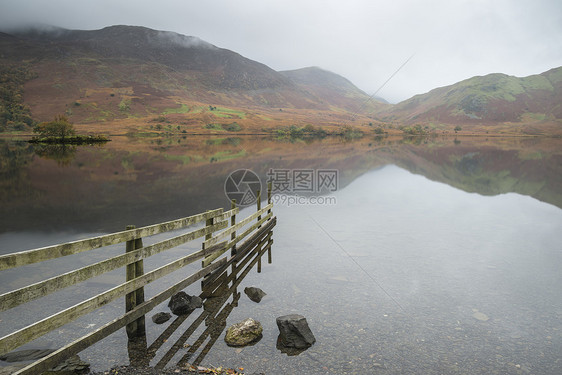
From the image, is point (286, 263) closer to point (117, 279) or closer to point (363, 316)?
point (363, 316)

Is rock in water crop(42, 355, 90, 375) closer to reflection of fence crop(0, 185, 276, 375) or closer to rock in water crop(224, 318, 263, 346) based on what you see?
reflection of fence crop(0, 185, 276, 375)

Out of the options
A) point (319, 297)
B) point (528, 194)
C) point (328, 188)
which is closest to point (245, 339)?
point (319, 297)

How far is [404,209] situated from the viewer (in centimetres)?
2136

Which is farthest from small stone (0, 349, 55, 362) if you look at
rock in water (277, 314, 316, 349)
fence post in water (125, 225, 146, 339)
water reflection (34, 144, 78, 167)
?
water reflection (34, 144, 78, 167)

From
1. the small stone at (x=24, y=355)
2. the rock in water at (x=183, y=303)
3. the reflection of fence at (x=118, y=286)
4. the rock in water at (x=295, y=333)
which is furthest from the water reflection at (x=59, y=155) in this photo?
the rock in water at (x=295, y=333)

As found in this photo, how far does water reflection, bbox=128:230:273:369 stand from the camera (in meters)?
6.49

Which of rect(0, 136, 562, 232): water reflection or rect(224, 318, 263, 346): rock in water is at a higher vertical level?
rect(0, 136, 562, 232): water reflection

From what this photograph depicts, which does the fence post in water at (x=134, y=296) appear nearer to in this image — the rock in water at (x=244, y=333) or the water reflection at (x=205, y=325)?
the water reflection at (x=205, y=325)

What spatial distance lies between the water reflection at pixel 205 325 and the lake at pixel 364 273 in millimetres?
84

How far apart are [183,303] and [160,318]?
674mm

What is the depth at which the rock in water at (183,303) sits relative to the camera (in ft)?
27.2

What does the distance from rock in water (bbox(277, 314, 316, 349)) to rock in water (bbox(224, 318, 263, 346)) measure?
1.71 ft

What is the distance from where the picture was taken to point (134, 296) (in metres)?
7.03

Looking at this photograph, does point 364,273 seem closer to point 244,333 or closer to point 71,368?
point 244,333
